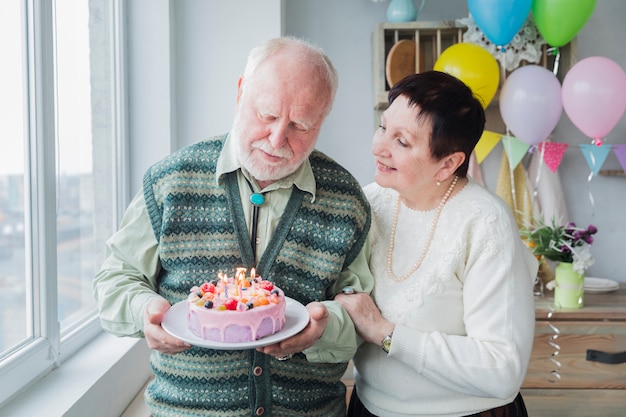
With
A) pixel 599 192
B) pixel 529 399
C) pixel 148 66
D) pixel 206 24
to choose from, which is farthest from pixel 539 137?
pixel 148 66

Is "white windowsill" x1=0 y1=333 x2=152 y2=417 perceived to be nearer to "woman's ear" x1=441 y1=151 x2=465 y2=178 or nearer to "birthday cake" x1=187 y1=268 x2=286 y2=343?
"birthday cake" x1=187 y1=268 x2=286 y2=343

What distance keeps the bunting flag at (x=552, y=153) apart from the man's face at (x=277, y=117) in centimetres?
177

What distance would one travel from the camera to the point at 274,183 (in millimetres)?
1320

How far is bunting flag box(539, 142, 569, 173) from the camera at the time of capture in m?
2.69

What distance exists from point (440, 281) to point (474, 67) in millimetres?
1382

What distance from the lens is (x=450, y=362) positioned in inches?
49.5

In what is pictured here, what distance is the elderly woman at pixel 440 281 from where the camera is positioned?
50.0 inches

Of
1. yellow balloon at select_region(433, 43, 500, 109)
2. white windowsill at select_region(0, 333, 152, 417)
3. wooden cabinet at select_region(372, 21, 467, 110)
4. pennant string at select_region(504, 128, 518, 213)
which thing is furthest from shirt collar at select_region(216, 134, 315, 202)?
pennant string at select_region(504, 128, 518, 213)

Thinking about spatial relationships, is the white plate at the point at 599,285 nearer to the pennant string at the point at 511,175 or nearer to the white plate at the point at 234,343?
the pennant string at the point at 511,175

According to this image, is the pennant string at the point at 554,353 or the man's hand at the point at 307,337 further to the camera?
the pennant string at the point at 554,353

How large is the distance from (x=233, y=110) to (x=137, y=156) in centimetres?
45

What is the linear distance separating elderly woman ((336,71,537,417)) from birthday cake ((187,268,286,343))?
0.25 metres

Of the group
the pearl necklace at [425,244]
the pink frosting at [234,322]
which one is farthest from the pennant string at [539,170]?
the pink frosting at [234,322]

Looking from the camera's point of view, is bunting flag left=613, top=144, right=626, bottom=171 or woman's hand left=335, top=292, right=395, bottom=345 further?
bunting flag left=613, top=144, right=626, bottom=171
